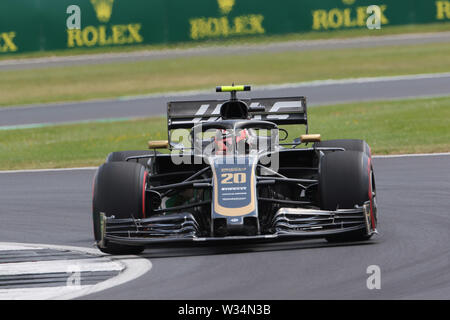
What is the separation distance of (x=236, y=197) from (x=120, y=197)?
3.68ft

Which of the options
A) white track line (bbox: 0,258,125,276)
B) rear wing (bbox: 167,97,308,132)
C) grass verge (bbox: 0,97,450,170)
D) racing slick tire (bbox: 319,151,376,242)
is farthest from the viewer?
grass verge (bbox: 0,97,450,170)

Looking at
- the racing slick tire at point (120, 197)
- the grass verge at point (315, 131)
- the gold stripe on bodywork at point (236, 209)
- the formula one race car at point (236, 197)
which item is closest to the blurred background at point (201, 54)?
the grass verge at point (315, 131)

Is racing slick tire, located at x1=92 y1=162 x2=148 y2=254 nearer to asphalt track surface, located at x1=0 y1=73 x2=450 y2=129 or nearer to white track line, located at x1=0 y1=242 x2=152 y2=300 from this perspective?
white track line, located at x1=0 y1=242 x2=152 y2=300

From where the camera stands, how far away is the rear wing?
36.8 ft

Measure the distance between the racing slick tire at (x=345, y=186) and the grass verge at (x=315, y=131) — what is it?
25.3ft

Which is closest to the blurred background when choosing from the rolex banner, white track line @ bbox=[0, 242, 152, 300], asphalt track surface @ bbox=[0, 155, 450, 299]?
the rolex banner

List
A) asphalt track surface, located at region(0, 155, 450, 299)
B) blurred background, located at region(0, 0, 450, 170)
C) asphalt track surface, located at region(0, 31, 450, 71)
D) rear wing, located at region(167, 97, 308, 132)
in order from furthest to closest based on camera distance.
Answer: asphalt track surface, located at region(0, 31, 450, 71) < blurred background, located at region(0, 0, 450, 170) < rear wing, located at region(167, 97, 308, 132) < asphalt track surface, located at region(0, 155, 450, 299)

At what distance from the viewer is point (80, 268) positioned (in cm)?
836

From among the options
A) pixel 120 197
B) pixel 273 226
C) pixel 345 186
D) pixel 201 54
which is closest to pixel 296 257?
pixel 273 226

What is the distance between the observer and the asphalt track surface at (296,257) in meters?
7.07

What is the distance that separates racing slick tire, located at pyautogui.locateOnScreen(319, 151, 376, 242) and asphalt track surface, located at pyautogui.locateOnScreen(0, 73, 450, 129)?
15488 millimetres

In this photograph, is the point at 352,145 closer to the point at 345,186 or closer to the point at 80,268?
the point at 345,186

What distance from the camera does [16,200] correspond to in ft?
43.5
